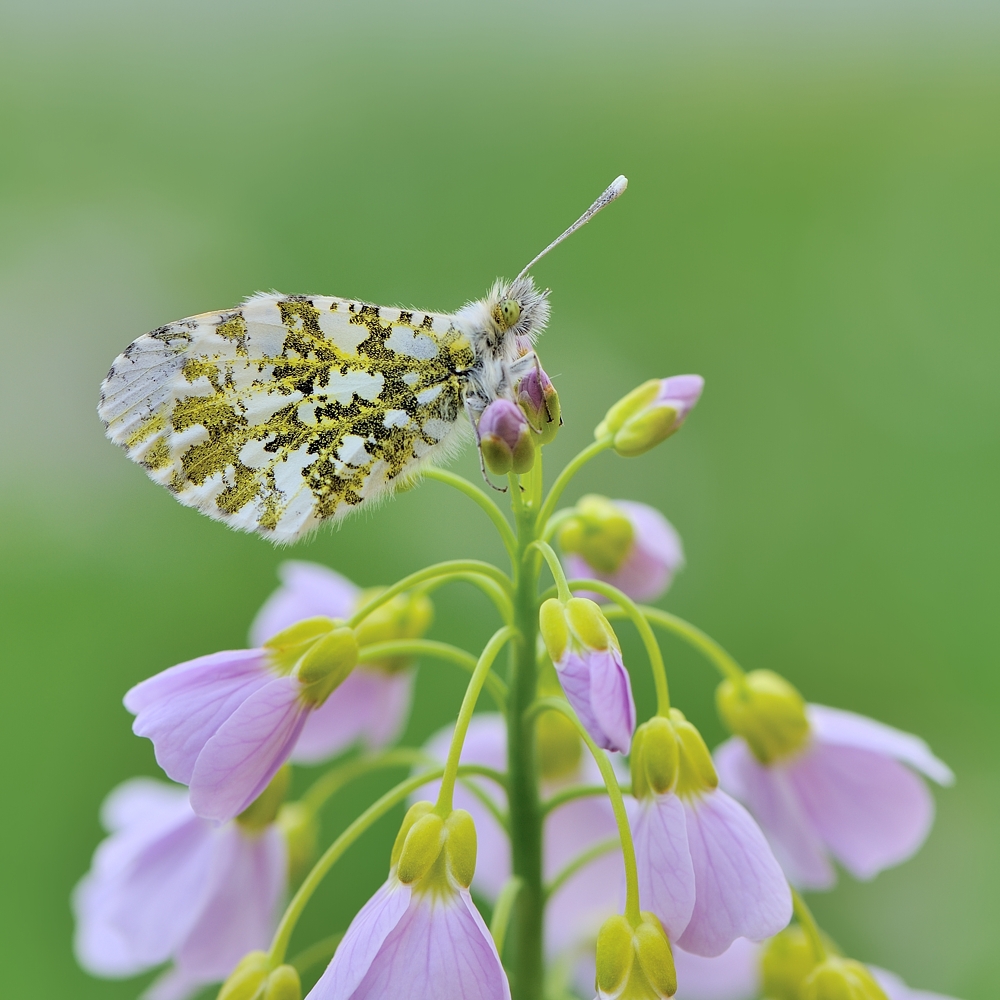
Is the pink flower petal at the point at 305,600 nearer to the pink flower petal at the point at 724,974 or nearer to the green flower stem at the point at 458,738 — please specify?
the green flower stem at the point at 458,738

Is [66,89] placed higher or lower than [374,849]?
higher

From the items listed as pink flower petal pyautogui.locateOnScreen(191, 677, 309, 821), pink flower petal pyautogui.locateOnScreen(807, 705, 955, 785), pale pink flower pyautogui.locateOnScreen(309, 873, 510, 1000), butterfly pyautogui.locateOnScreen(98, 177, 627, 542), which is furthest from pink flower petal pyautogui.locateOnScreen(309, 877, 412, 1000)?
pink flower petal pyautogui.locateOnScreen(807, 705, 955, 785)

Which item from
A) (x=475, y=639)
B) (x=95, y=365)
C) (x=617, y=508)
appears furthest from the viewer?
(x=95, y=365)

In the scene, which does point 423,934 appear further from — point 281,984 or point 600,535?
point 600,535

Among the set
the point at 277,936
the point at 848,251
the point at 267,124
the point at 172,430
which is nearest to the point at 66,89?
the point at 267,124

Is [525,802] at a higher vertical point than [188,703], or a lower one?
lower

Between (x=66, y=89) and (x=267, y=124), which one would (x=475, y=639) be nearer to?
(x=267, y=124)

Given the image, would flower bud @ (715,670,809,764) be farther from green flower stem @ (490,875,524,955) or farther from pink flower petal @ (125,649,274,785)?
pink flower petal @ (125,649,274,785)

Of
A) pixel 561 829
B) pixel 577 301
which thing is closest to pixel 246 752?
pixel 561 829
